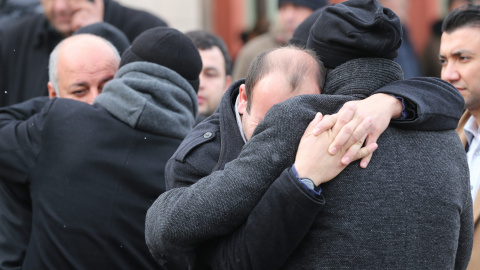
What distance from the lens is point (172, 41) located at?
3.06 meters

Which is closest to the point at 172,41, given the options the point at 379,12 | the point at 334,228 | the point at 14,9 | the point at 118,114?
Result: the point at 118,114

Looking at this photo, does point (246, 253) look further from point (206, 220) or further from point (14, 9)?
point (14, 9)

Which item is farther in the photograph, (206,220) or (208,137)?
(208,137)

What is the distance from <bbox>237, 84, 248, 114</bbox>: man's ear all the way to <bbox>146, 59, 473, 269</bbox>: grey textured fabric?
20cm

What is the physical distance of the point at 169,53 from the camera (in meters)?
3.01

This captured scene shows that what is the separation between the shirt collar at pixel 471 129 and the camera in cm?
327

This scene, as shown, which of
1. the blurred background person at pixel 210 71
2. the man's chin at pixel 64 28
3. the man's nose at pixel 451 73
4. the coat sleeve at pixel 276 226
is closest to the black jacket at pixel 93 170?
the coat sleeve at pixel 276 226

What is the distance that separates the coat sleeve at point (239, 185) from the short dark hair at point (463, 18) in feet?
5.24

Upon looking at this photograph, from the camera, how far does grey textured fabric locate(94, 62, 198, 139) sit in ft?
9.26

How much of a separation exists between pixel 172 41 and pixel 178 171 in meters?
1.00

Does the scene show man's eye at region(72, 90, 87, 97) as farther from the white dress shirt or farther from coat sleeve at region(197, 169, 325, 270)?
the white dress shirt

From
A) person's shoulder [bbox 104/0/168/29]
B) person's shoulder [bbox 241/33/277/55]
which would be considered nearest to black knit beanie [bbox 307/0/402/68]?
person's shoulder [bbox 104/0/168/29]

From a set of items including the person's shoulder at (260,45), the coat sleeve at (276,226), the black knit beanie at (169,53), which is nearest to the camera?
the coat sleeve at (276,226)

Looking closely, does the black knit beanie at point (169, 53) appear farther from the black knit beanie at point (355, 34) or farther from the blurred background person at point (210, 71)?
the blurred background person at point (210, 71)
